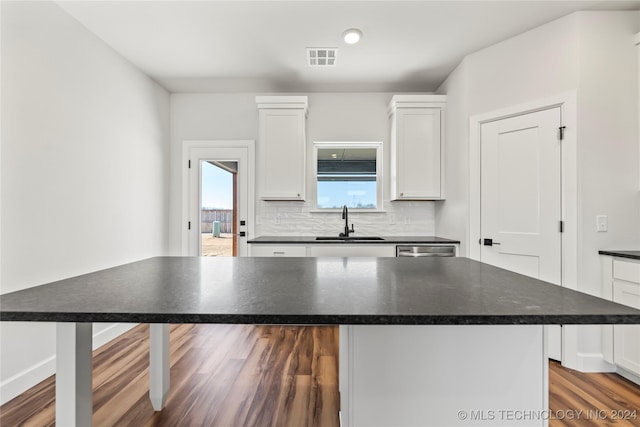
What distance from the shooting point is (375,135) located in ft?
12.3

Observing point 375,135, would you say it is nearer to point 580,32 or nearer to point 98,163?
point 580,32

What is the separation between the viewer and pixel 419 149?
3.41 meters

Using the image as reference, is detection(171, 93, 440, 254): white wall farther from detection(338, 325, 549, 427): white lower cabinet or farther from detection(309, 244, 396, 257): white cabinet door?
detection(338, 325, 549, 427): white lower cabinet

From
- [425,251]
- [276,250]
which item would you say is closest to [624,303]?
[425,251]

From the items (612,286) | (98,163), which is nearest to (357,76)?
(98,163)

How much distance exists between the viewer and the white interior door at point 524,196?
7.82 feet

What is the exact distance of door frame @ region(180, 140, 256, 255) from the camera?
12.4 ft

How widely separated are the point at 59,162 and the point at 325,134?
2617 millimetres

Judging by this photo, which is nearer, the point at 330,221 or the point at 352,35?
the point at 352,35

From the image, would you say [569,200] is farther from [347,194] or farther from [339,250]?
[347,194]

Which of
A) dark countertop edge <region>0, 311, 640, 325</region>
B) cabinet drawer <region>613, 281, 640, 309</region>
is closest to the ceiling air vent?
dark countertop edge <region>0, 311, 640, 325</region>

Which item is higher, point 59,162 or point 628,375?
point 59,162

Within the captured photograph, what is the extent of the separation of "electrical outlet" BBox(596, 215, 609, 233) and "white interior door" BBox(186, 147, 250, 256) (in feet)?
11.1

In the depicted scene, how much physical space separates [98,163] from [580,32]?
4091 millimetres
